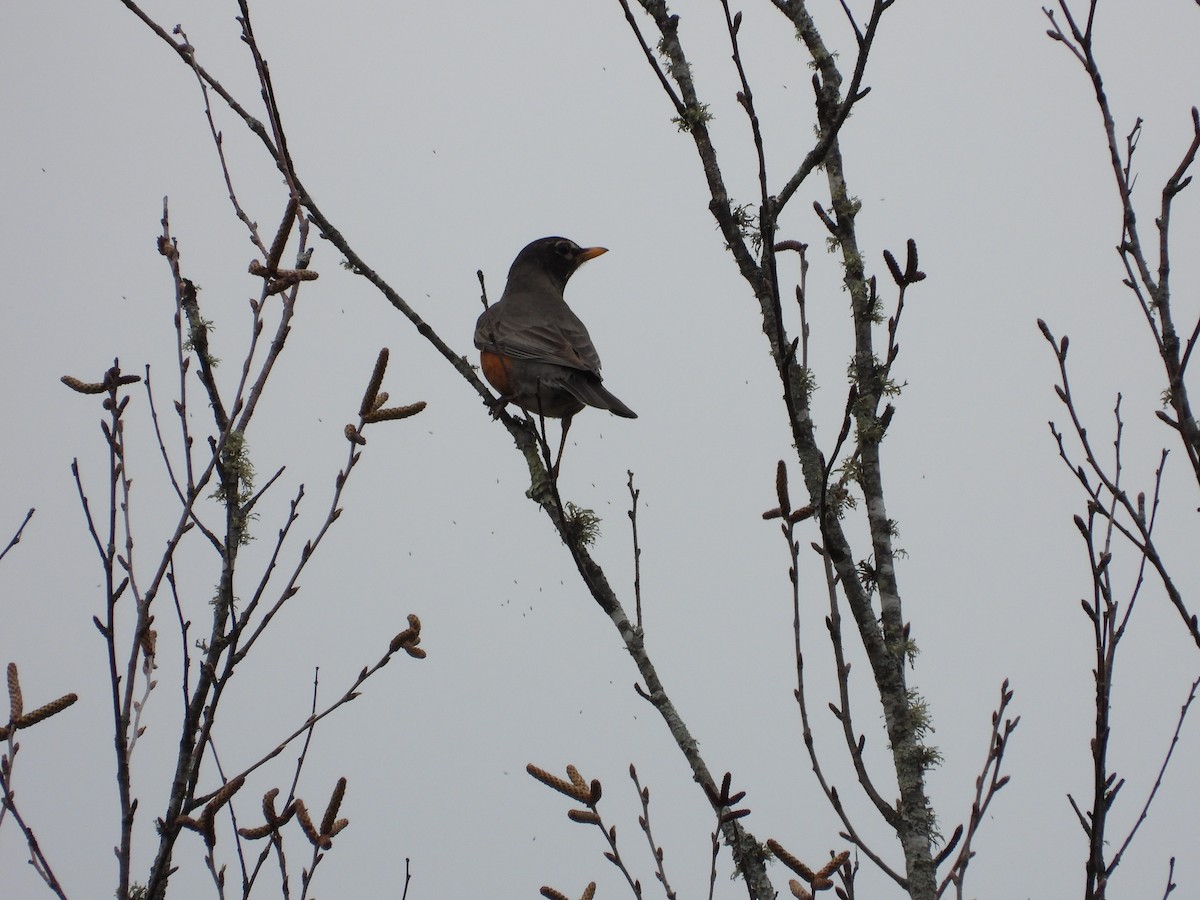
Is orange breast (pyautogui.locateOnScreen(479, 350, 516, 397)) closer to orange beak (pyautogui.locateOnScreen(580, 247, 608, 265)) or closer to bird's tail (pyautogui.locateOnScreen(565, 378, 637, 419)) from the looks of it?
bird's tail (pyautogui.locateOnScreen(565, 378, 637, 419))

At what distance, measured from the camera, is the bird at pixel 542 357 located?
17.5ft

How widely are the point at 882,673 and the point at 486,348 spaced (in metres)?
3.35

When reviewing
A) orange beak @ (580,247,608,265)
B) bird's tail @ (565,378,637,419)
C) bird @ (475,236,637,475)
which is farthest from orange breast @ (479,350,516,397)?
orange beak @ (580,247,608,265)

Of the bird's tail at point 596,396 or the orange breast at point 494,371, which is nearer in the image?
the bird's tail at point 596,396

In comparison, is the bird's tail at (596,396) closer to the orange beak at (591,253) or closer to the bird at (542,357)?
the bird at (542,357)

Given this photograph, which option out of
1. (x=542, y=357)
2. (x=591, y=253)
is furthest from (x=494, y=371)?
(x=591, y=253)

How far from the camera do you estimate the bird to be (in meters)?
5.33

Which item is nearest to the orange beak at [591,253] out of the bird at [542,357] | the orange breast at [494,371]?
the bird at [542,357]

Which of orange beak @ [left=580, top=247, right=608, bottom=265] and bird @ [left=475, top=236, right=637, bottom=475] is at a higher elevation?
orange beak @ [left=580, top=247, right=608, bottom=265]

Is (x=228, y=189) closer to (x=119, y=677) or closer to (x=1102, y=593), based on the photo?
(x=119, y=677)

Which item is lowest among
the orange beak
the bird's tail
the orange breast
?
the bird's tail

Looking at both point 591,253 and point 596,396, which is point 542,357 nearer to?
point 596,396

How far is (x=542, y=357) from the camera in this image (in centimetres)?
555

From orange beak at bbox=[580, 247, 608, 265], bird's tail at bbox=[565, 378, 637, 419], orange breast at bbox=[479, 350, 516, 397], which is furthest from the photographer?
orange beak at bbox=[580, 247, 608, 265]
